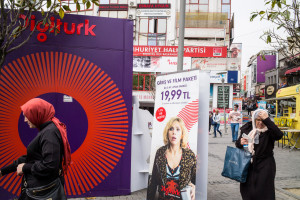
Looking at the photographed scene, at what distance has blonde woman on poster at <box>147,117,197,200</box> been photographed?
4.59 meters

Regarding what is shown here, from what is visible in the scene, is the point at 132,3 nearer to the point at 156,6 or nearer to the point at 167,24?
the point at 156,6

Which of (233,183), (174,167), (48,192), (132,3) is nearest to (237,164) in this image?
(174,167)

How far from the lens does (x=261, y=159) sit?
14.9ft

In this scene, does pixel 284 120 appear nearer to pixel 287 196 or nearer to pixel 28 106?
pixel 287 196

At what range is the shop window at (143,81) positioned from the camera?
132 feet

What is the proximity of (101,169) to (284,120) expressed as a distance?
11.3m

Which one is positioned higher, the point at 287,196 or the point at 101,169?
the point at 101,169

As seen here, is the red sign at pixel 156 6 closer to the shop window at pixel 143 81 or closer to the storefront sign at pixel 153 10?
the storefront sign at pixel 153 10

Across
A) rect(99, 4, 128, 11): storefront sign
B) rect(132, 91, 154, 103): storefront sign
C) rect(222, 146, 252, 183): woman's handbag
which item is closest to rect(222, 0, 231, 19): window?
rect(99, 4, 128, 11): storefront sign

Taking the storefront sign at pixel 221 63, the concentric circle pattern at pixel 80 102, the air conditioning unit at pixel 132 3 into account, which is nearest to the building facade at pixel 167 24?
the air conditioning unit at pixel 132 3

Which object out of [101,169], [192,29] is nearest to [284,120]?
[101,169]

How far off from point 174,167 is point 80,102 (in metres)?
2.26

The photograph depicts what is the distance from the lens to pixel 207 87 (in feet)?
15.8

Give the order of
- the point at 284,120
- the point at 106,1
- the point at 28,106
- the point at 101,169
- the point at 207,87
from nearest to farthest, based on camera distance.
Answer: the point at 28,106 < the point at 207,87 < the point at 101,169 < the point at 284,120 < the point at 106,1
